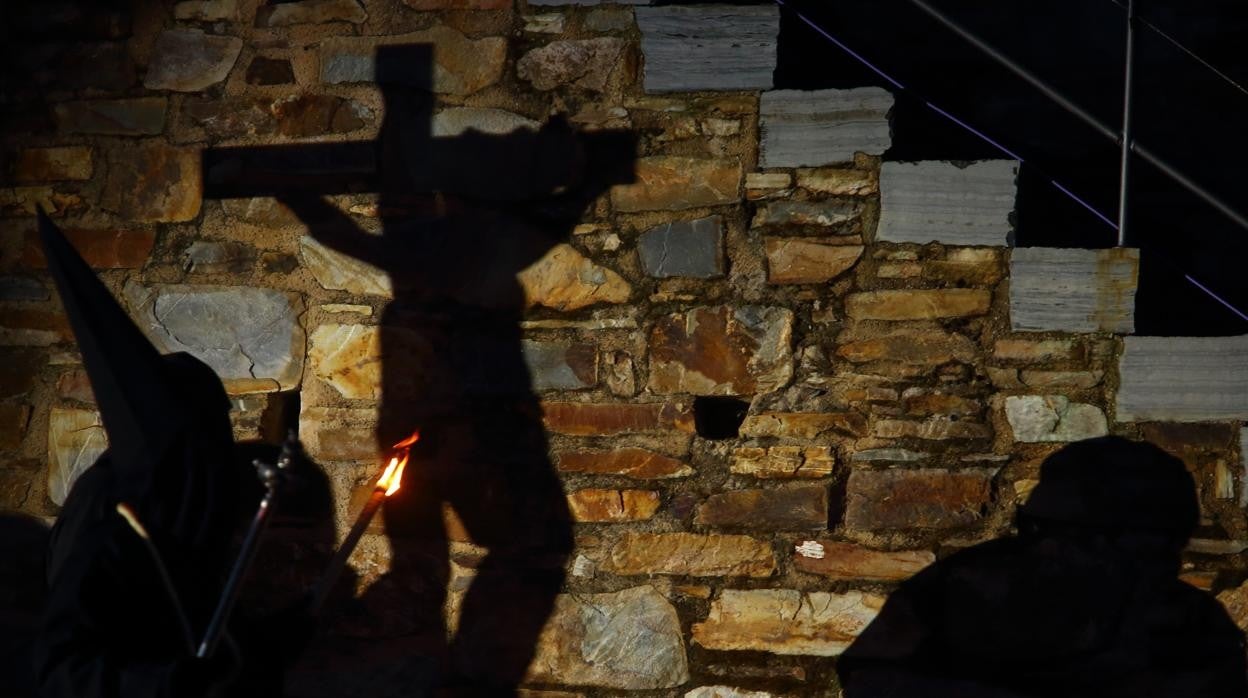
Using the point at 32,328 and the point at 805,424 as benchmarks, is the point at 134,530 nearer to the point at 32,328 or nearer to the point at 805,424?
the point at 32,328

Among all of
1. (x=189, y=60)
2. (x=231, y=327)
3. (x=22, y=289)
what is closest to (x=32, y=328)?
(x=22, y=289)

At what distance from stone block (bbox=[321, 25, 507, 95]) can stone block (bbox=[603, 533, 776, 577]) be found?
3.67ft

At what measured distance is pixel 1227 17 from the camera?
2930 mm

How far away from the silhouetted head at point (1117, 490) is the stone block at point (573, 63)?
4.32 feet

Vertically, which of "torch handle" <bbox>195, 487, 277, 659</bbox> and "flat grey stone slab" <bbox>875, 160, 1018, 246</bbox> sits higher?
"flat grey stone slab" <bbox>875, 160, 1018, 246</bbox>

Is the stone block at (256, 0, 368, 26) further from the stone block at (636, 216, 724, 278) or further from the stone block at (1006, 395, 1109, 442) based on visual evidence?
the stone block at (1006, 395, 1109, 442)

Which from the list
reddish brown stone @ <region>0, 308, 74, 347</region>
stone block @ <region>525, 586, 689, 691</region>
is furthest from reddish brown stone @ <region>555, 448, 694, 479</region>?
reddish brown stone @ <region>0, 308, 74, 347</region>

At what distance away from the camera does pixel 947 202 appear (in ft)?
7.91

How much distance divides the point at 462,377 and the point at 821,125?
99 cm

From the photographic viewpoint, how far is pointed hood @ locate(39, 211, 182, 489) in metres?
1.83

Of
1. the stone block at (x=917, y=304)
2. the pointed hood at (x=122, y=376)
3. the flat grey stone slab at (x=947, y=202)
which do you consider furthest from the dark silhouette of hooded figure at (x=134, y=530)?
the flat grey stone slab at (x=947, y=202)

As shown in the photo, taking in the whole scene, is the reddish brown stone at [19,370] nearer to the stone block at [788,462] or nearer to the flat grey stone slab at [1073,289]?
the stone block at [788,462]

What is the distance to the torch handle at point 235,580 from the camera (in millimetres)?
1812

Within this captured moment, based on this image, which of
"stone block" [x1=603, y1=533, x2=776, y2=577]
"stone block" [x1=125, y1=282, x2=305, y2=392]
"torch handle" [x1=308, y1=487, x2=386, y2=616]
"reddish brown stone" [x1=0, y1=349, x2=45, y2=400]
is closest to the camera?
"torch handle" [x1=308, y1=487, x2=386, y2=616]
